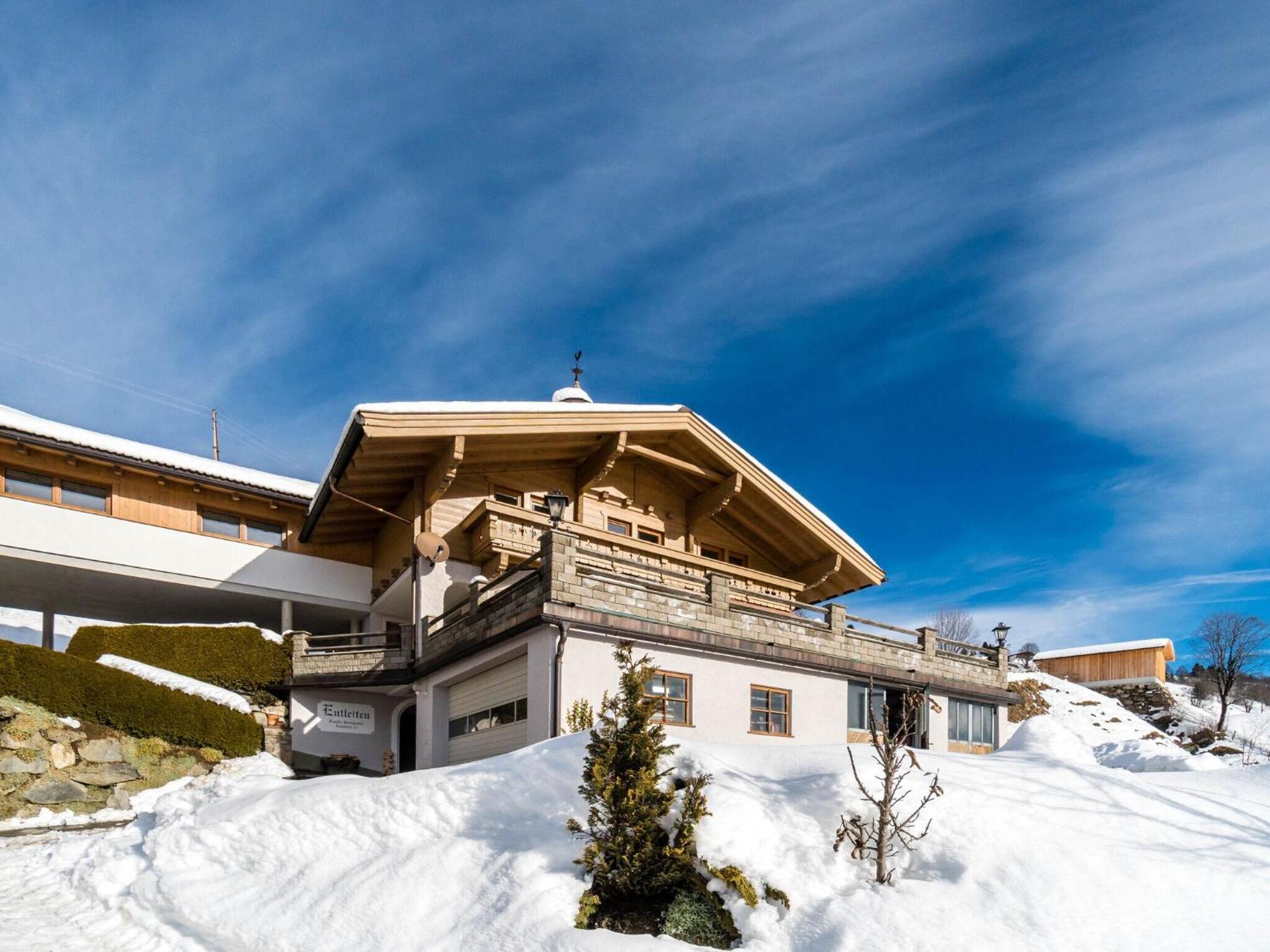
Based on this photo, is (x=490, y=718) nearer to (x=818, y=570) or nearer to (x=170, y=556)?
(x=170, y=556)

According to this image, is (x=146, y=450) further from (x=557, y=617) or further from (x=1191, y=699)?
(x=1191, y=699)

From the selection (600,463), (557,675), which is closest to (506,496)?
(600,463)

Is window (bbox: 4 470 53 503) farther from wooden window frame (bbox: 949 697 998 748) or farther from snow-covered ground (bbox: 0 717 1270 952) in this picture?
wooden window frame (bbox: 949 697 998 748)

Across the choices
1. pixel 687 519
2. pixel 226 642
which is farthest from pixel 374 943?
pixel 687 519

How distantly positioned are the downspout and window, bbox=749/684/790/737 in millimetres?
4502

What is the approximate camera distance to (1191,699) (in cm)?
4531

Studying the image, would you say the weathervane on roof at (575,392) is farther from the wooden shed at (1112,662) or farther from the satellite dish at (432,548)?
the wooden shed at (1112,662)

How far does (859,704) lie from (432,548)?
9.79 meters

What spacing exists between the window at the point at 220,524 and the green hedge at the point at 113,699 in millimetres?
7247

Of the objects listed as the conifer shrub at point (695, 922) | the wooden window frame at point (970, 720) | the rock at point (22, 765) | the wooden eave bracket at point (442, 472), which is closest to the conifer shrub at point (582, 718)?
the conifer shrub at point (695, 922)

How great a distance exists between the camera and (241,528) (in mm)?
24750

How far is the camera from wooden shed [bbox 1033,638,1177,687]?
43.5 metres

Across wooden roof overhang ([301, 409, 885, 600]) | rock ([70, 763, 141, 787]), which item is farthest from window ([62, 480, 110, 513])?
rock ([70, 763, 141, 787])

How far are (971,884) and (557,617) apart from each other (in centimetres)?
803
